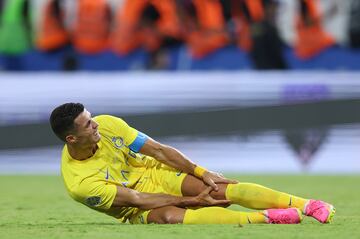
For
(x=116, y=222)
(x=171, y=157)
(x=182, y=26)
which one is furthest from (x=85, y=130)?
(x=182, y=26)

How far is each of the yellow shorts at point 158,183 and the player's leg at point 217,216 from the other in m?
0.12

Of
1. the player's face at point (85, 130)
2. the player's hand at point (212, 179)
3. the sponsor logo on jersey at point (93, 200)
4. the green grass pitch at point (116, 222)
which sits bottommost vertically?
the green grass pitch at point (116, 222)

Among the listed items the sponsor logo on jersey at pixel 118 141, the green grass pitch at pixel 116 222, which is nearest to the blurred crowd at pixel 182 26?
the green grass pitch at pixel 116 222

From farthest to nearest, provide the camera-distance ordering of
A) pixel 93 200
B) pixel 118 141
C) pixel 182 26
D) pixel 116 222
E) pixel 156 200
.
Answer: pixel 182 26 → pixel 116 222 → pixel 118 141 → pixel 156 200 → pixel 93 200

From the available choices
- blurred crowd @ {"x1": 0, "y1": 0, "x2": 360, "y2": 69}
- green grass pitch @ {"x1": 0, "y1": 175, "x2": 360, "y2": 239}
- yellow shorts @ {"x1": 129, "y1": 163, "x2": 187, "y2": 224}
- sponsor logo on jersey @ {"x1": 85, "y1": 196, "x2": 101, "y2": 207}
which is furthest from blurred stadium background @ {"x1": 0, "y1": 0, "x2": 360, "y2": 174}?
sponsor logo on jersey @ {"x1": 85, "y1": 196, "x2": 101, "y2": 207}

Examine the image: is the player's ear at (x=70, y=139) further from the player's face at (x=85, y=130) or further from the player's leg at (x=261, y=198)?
the player's leg at (x=261, y=198)

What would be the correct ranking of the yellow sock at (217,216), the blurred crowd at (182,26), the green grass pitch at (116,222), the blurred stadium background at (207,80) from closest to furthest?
1. the green grass pitch at (116,222)
2. the yellow sock at (217,216)
3. the blurred stadium background at (207,80)
4. the blurred crowd at (182,26)

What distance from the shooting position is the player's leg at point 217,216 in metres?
7.98

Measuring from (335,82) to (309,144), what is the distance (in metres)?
1.05

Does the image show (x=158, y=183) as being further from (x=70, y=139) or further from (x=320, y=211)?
(x=320, y=211)

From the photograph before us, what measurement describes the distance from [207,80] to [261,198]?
26.6 feet

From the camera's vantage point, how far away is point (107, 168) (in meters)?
8.19

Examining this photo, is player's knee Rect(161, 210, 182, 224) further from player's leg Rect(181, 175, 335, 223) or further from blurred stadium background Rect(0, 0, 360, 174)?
blurred stadium background Rect(0, 0, 360, 174)

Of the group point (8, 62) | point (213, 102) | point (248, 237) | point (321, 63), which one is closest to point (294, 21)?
point (321, 63)
